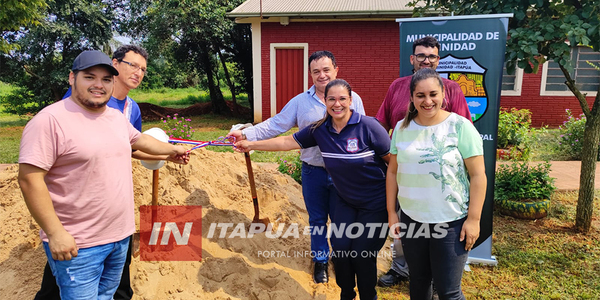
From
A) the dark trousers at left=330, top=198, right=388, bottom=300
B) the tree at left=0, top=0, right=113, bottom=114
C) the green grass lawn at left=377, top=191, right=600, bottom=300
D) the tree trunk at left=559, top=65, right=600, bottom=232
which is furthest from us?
the tree at left=0, top=0, right=113, bottom=114

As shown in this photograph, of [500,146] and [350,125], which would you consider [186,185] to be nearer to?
[350,125]

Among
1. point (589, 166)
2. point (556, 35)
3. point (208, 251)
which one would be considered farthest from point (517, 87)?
point (208, 251)

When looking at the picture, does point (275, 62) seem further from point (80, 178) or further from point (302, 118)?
point (80, 178)

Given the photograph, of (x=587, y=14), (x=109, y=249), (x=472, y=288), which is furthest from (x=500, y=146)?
(x=109, y=249)

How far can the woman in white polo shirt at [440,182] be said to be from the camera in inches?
87.8

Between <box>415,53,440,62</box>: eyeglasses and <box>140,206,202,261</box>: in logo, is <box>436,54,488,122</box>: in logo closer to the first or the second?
<box>415,53,440,62</box>: eyeglasses

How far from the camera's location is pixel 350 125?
8.91ft

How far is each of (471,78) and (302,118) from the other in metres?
1.54

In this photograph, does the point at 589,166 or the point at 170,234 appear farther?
the point at 589,166

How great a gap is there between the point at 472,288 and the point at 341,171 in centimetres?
175

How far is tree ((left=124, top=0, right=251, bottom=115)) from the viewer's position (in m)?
12.5

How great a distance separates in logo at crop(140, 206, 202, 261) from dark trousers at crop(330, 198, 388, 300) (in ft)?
4.72

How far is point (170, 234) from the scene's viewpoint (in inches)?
146

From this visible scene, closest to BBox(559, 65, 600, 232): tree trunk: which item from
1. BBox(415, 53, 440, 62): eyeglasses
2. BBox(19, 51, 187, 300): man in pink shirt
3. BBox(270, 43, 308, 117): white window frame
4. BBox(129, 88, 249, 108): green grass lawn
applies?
BBox(415, 53, 440, 62): eyeglasses
